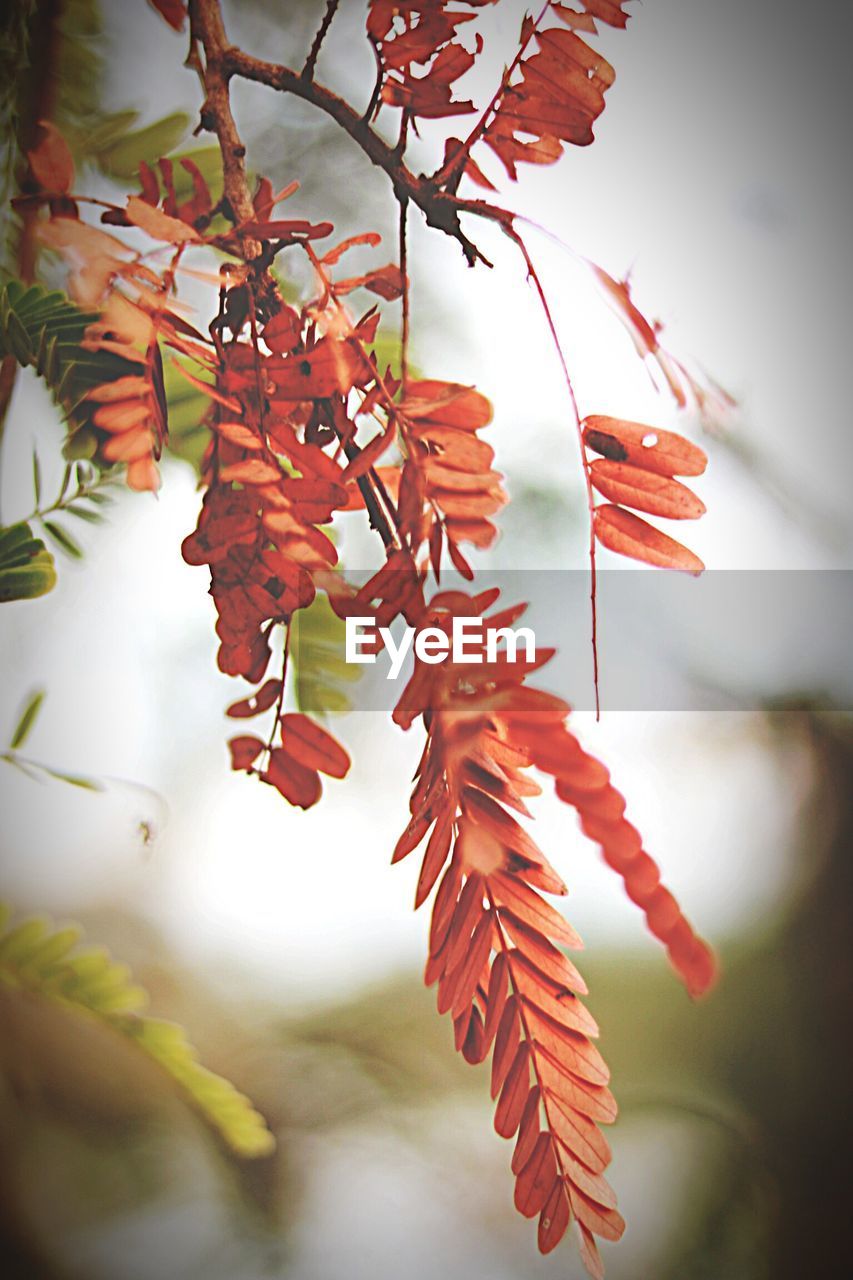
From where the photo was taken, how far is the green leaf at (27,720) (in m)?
1.06

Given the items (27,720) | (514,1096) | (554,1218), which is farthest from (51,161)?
(554,1218)

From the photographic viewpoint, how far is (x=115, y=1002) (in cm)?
102

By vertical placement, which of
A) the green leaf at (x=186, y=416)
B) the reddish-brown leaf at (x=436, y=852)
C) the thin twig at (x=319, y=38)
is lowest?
the reddish-brown leaf at (x=436, y=852)

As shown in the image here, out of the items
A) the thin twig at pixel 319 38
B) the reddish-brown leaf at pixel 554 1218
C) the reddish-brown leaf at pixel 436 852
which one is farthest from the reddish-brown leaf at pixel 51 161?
the reddish-brown leaf at pixel 554 1218

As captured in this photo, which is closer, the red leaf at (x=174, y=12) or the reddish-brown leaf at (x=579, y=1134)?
the reddish-brown leaf at (x=579, y=1134)

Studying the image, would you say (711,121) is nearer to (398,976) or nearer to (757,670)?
(757,670)

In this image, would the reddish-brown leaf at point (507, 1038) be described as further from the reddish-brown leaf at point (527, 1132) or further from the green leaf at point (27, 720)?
the green leaf at point (27, 720)

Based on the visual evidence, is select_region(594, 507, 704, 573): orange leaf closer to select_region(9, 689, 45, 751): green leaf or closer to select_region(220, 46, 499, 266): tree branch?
select_region(220, 46, 499, 266): tree branch

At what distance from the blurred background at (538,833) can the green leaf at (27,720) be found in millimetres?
75

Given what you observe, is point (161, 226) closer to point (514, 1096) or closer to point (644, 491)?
point (644, 491)

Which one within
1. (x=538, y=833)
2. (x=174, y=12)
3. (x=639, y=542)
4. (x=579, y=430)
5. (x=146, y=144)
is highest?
(x=174, y=12)

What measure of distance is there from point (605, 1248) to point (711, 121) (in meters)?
1.09

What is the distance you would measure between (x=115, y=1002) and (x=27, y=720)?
0.31 meters

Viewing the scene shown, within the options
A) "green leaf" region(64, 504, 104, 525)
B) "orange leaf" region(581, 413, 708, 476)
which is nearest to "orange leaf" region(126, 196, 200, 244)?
"green leaf" region(64, 504, 104, 525)
